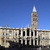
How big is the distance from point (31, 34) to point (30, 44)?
588 cm

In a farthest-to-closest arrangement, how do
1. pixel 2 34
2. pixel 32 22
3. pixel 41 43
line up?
1. pixel 32 22
2. pixel 41 43
3. pixel 2 34

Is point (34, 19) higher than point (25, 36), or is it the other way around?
point (34, 19)

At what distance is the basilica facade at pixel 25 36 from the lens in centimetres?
8119

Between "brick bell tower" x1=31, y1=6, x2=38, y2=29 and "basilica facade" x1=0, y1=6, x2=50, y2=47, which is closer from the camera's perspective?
"basilica facade" x1=0, y1=6, x2=50, y2=47

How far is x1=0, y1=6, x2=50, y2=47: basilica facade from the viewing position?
3196 inches

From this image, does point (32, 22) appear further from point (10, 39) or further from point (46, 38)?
point (10, 39)

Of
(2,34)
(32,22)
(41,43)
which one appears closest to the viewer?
(2,34)

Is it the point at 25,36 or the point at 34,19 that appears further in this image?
the point at 34,19

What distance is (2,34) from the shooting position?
81.1m

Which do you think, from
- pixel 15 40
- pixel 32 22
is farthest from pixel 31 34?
pixel 32 22

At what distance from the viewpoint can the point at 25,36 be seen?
83.6 m

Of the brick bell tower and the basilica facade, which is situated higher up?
the brick bell tower

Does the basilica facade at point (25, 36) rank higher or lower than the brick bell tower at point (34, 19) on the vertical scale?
lower

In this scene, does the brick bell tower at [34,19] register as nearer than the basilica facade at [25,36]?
No
